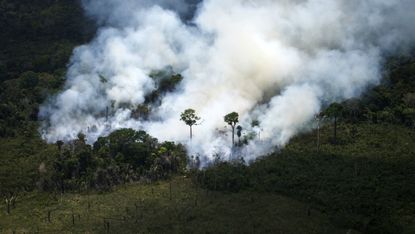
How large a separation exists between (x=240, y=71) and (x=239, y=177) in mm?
56431

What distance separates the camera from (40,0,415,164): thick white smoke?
14938 cm

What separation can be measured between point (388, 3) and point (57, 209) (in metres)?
131

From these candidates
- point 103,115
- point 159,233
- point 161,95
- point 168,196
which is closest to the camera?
point 159,233

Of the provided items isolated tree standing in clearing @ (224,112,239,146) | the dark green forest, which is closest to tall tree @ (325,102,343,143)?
the dark green forest

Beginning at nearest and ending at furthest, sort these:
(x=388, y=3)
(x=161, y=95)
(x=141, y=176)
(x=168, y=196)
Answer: (x=168, y=196) < (x=141, y=176) < (x=161, y=95) < (x=388, y=3)

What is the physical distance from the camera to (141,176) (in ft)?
417

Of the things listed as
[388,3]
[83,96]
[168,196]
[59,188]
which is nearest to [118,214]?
[168,196]

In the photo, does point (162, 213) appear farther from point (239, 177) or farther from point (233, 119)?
point (233, 119)

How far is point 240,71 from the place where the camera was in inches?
6732

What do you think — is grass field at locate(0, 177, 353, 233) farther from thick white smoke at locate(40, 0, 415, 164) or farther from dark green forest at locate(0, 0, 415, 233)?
thick white smoke at locate(40, 0, 415, 164)

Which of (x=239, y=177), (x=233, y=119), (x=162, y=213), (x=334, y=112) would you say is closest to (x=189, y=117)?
(x=233, y=119)

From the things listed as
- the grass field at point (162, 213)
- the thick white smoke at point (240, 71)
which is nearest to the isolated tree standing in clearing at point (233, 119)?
the thick white smoke at point (240, 71)

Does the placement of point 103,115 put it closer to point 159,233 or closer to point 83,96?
point 83,96

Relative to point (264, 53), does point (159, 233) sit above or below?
below
